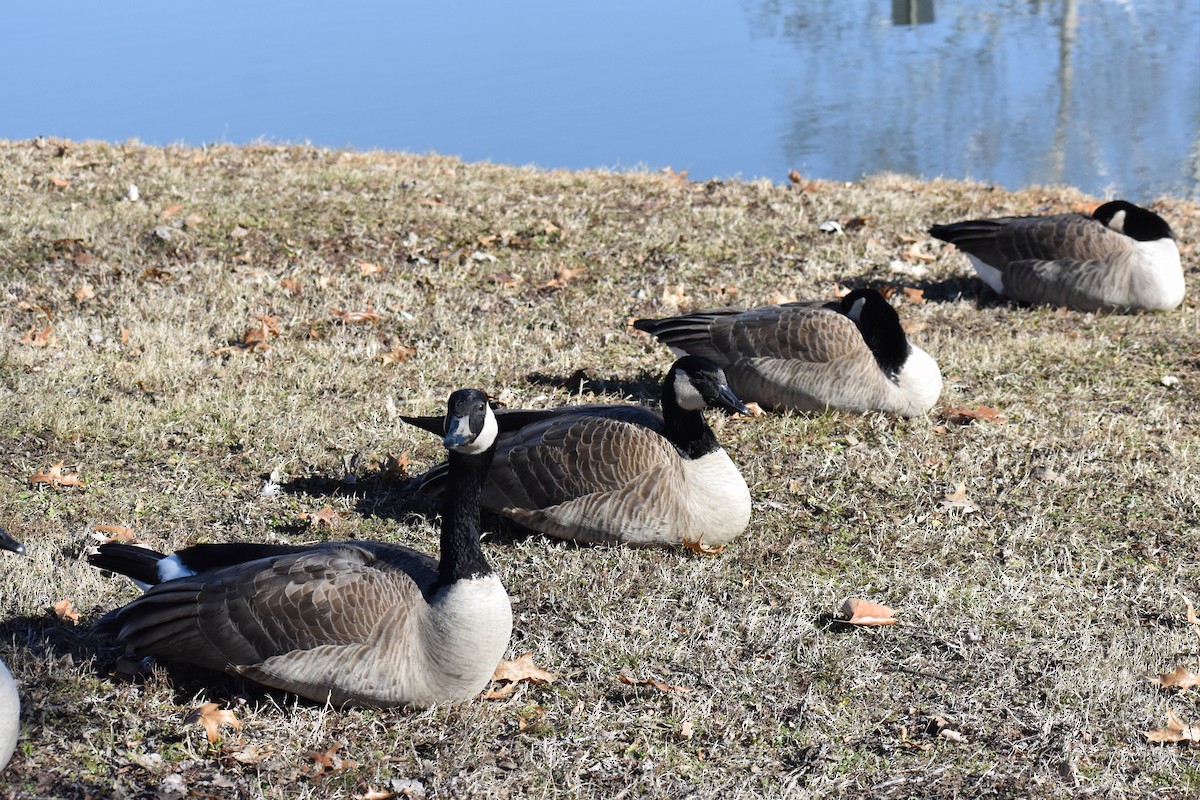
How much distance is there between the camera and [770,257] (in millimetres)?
10938

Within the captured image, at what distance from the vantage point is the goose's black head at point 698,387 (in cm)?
586

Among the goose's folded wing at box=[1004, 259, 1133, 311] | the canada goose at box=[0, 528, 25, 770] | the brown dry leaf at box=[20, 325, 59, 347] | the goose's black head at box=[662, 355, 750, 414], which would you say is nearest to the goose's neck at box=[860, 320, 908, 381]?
the goose's black head at box=[662, 355, 750, 414]

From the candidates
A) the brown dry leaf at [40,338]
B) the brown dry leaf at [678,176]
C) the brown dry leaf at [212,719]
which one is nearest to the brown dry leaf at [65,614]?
the brown dry leaf at [212,719]

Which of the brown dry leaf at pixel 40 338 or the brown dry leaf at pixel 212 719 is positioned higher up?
the brown dry leaf at pixel 40 338

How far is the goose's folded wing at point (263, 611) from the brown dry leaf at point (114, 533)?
1.40 m

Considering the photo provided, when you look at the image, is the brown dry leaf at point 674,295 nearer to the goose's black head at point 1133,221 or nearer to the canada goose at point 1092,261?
the canada goose at point 1092,261

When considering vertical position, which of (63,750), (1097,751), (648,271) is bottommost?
(1097,751)

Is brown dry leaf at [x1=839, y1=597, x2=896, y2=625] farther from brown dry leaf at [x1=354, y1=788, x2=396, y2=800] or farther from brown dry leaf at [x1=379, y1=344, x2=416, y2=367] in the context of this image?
brown dry leaf at [x1=379, y1=344, x2=416, y2=367]

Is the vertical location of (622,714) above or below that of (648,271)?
below

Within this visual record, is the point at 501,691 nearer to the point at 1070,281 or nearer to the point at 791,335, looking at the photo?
the point at 791,335

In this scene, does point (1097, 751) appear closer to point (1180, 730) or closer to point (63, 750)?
point (1180, 730)

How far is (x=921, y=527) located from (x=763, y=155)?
19799mm

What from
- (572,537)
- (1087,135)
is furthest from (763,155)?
(572,537)

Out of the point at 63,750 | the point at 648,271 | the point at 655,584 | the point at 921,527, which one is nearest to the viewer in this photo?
the point at 63,750
